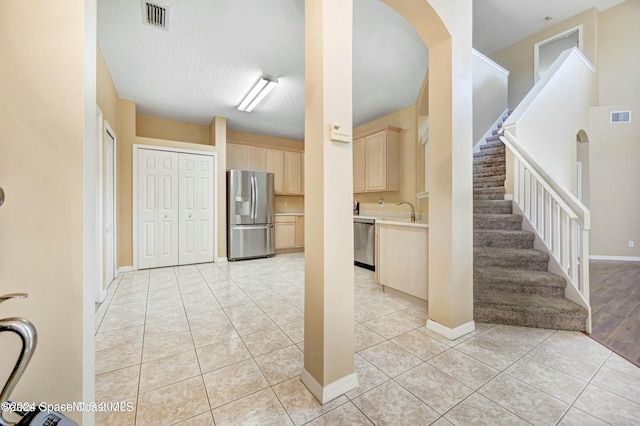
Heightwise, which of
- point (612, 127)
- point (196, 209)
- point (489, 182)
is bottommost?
point (196, 209)

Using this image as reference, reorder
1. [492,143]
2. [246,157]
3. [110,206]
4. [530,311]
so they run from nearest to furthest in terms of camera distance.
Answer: [530,311] < [110,206] < [492,143] < [246,157]

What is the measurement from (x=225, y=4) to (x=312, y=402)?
3.16 meters

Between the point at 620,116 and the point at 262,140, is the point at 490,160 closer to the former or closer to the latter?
the point at 620,116

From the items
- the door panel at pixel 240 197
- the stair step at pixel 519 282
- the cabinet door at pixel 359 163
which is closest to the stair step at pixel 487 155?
the cabinet door at pixel 359 163

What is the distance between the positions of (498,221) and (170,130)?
586 centimetres

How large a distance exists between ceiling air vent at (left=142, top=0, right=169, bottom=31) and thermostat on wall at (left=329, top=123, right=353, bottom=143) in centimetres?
214

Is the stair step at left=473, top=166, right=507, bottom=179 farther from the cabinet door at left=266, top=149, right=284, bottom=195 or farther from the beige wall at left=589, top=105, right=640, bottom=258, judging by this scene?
the cabinet door at left=266, top=149, right=284, bottom=195

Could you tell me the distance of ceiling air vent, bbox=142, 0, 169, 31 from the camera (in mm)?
2219

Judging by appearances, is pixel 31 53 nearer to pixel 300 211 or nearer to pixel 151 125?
pixel 151 125

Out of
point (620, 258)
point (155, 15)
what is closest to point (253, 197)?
point (155, 15)

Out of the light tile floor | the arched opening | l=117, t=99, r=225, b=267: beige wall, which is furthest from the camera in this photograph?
the arched opening

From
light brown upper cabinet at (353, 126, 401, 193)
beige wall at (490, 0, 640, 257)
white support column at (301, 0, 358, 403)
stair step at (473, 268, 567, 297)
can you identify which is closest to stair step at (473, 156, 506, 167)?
light brown upper cabinet at (353, 126, 401, 193)

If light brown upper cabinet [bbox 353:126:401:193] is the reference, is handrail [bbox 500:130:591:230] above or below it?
below

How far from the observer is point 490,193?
3.64 metres
